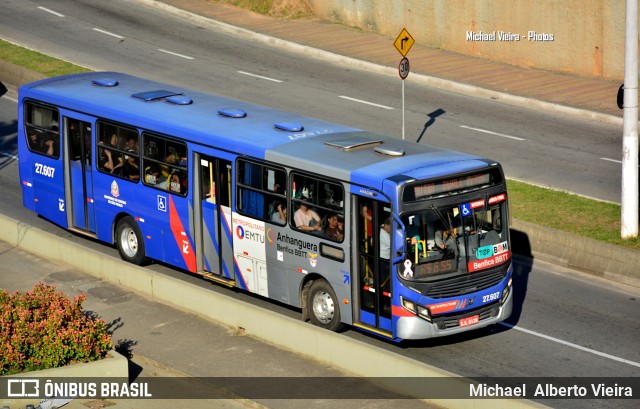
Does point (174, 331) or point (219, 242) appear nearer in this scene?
point (174, 331)

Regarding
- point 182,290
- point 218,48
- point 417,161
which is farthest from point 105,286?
point 218,48

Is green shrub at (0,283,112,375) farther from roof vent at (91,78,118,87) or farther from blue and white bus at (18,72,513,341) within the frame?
roof vent at (91,78,118,87)

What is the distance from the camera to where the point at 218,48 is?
124ft

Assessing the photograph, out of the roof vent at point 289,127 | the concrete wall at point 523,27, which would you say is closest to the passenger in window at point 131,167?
the roof vent at point 289,127

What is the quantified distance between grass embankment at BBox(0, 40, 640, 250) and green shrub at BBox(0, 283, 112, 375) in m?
10.2

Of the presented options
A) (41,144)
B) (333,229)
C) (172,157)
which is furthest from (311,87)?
(333,229)

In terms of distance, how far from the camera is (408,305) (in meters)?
15.6

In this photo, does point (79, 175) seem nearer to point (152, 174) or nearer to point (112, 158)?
point (112, 158)

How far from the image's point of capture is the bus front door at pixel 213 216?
18.2m

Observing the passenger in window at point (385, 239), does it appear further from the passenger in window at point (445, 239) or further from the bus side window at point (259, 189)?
the bus side window at point (259, 189)

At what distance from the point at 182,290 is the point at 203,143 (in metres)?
2.57

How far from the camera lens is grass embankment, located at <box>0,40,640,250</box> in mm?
21219

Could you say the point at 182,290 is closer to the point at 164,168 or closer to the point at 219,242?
the point at 219,242

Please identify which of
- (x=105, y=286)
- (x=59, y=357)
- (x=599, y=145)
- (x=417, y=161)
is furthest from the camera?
(x=599, y=145)
